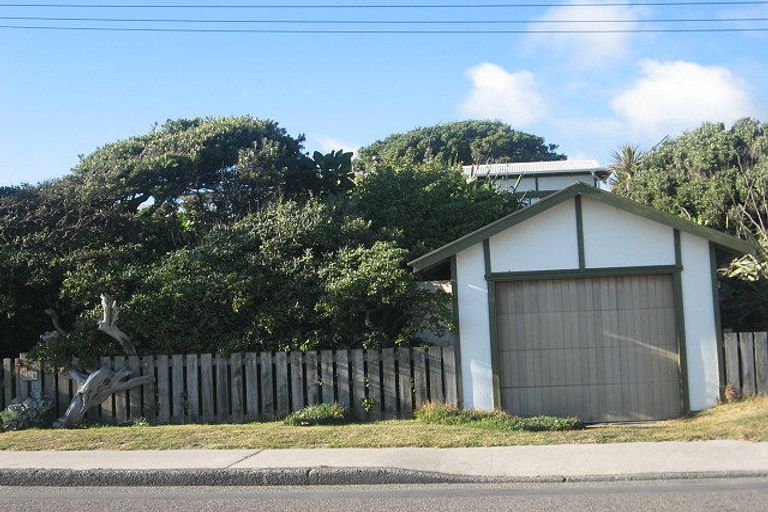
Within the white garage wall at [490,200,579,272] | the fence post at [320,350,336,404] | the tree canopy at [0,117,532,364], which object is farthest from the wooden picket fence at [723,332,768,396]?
the fence post at [320,350,336,404]

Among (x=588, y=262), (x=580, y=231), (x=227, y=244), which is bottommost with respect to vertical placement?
(x=588, y=262)

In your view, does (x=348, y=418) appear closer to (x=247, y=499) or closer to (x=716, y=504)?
(x=247, y=499)

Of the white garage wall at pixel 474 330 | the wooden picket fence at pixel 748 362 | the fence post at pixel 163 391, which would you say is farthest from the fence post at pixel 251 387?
the wooden picket fence at pixel 748 362

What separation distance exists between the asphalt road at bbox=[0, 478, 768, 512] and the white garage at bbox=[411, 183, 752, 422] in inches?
172

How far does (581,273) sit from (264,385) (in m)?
4.98

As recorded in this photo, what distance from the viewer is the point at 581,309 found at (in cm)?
1215

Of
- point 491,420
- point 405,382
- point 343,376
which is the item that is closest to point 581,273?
point 491,420

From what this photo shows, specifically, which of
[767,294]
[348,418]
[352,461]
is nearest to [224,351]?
[348,418]

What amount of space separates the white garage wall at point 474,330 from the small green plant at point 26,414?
20.2ft

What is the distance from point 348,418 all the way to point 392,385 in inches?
31.6

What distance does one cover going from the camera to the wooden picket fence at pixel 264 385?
1202 centimetres

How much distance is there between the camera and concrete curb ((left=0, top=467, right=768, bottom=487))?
307 inches

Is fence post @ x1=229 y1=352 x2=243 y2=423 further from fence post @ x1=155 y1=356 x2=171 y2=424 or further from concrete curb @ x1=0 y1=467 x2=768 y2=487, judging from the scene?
concrete curb @ x1=0 y1=467 x2=768 y2=487

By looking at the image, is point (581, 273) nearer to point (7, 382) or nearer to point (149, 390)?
point (149, 390)
